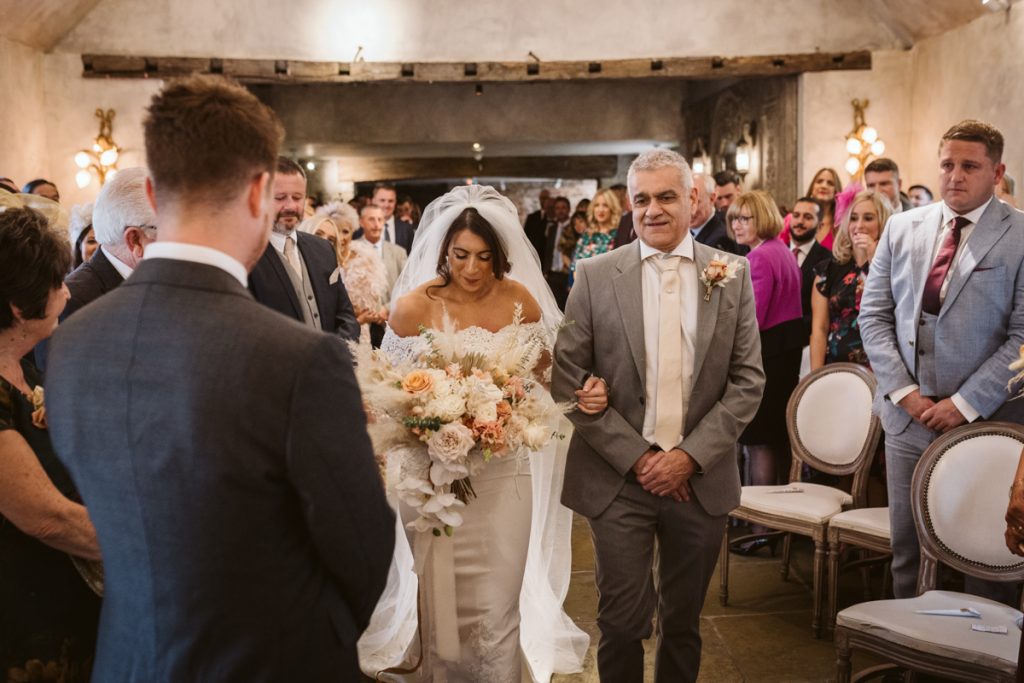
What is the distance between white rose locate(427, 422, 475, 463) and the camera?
2865 millimetres

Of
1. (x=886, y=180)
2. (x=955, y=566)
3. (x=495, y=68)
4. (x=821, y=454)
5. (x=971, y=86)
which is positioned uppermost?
(x=495, y=68)

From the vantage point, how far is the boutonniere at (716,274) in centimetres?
296

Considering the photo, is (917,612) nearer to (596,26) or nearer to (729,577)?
(729,577)

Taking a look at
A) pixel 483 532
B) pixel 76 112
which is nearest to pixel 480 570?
pixel 483 532

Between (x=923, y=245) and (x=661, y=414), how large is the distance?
158 cm

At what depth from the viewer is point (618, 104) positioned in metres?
15.7

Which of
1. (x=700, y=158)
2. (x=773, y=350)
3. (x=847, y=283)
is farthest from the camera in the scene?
(x=700, y=158)

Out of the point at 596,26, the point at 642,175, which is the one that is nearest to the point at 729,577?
the point at 642,175

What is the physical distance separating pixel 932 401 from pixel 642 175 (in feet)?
5.50

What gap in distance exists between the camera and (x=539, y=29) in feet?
39.2

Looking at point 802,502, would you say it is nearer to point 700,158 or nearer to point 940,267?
point 940,267

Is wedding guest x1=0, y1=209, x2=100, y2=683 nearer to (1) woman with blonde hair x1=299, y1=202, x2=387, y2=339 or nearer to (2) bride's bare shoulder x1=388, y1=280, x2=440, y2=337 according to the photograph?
(2) bride's bare shoulder x1=388, y1=280, x2=440, y2=337

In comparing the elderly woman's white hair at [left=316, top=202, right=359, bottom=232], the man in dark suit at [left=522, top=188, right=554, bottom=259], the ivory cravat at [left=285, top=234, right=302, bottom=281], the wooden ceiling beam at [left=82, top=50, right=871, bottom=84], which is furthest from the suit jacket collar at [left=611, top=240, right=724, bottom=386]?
the wooden ceiling beam at [left=82, top=50, right=871, bottom=84]

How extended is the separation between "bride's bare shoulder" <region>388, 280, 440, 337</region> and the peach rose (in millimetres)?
860
